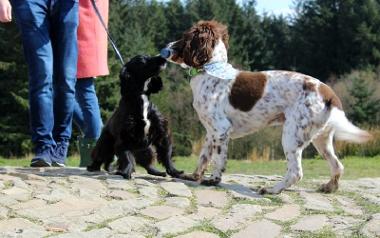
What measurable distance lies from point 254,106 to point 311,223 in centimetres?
137

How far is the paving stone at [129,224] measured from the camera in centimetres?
413

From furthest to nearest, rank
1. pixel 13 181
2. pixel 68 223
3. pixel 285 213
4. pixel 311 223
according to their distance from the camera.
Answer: pixel 13 181 < pixel 285 213 < pixel 311 223 < pixel 68 223

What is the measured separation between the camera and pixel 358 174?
956 cm

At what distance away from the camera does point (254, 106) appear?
5590 millimetres

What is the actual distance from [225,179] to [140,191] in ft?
4.21

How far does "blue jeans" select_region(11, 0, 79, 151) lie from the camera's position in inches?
233

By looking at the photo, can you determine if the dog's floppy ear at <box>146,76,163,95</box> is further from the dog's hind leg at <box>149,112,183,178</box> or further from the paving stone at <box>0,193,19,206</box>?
the paving stone at <box>0,193,19,206</box>

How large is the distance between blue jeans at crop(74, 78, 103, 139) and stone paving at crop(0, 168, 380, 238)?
Answer: 1150mm

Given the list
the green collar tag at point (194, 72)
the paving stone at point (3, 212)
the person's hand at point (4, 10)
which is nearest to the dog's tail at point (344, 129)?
the green collar tag at point (194, 72)

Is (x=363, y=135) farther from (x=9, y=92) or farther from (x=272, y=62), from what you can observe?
(x=272, y=62)

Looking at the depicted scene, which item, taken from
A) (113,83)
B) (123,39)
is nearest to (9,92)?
(113,83)

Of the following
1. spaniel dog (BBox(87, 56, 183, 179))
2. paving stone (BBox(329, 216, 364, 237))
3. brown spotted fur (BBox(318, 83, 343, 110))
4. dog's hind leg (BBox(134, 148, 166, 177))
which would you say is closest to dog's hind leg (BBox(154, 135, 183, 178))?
spaniel dog (BBox(87, 56, 183, 179))

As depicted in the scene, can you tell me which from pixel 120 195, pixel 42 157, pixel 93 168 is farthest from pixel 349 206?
pixel 42 157

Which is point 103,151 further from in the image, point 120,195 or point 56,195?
point 56,195
